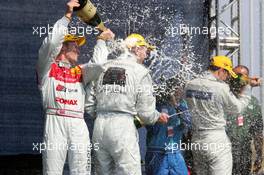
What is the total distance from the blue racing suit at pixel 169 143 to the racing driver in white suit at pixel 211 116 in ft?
0.32

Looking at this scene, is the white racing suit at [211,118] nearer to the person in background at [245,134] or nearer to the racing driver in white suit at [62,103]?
the person in background at [245,134]

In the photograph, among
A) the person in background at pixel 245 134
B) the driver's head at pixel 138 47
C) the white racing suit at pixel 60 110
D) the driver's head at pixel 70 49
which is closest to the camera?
the white racing suit at pixel 60 110

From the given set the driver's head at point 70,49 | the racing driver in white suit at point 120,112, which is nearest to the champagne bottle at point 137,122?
the racing driver in white suit at point 120,112

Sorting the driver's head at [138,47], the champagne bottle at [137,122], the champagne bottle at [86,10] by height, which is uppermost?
the champagne bottle at [86,10]

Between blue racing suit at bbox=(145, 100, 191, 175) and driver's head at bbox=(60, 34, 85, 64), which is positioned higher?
driver's head at bbox=(60, 34, 85, 64)

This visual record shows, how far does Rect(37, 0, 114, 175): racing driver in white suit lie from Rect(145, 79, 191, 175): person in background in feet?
2.95

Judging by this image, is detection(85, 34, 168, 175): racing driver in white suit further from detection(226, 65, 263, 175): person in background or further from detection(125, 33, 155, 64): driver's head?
detection(226, 65, 263, 175): person in background

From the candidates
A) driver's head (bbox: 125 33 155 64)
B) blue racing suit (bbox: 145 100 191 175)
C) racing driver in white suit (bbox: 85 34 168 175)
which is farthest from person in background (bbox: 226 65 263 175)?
racing driver in white suit (bbox: 85 34 168 175)

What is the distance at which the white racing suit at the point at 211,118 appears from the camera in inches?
248

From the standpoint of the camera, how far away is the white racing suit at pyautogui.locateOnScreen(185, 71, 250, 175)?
248 inches

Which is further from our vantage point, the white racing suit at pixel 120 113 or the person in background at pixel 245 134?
the person in background at pixel 245 134

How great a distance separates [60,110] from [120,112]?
431mm

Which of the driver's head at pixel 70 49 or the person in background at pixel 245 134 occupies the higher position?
Result: the driver's head at pixel 70 49

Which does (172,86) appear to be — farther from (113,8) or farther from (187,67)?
(113,8)
